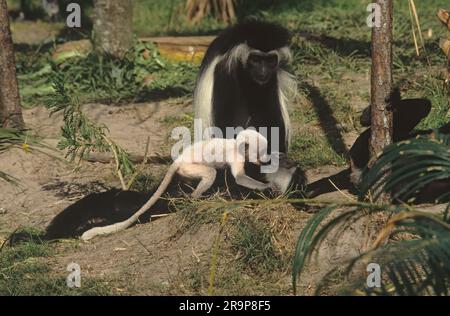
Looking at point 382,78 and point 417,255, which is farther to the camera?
point 382,78

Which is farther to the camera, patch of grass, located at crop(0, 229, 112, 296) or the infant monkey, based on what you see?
the infant monkey

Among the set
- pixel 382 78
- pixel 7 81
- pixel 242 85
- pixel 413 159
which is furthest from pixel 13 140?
pixel 413 159

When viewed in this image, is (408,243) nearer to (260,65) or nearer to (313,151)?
(260,65)

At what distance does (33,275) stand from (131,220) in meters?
0.79

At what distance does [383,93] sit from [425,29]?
474 centimetres

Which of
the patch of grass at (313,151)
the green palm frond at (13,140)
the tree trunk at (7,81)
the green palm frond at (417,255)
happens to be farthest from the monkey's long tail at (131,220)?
the green palm frond at (417,255)

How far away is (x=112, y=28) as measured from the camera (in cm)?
824

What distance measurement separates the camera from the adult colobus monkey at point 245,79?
548cm

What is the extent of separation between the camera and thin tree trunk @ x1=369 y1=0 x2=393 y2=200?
14.1 feet

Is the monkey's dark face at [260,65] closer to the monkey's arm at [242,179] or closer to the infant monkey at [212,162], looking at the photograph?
the infant monkey at [212,162]

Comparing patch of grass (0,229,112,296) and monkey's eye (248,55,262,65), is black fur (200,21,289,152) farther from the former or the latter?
patch of grass (0,229,112,296)

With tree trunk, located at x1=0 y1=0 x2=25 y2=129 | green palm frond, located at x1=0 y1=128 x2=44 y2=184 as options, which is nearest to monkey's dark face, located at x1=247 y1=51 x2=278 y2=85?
green palm frond, located at x1=0 y1=128 x2=44 y2=184

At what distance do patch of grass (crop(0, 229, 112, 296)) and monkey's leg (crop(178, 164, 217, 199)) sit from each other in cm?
92

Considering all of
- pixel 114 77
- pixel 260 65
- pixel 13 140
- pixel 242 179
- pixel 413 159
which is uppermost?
pixel 260 65
